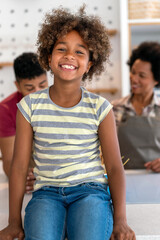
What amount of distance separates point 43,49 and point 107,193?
501mm

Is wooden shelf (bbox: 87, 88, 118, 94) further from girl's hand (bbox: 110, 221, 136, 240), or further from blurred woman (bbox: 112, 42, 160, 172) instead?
girl's hand (bbox: 110, 221, 136, 240)

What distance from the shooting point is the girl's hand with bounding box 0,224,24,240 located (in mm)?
778

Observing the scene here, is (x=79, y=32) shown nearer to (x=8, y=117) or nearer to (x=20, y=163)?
(x=20, y=163)

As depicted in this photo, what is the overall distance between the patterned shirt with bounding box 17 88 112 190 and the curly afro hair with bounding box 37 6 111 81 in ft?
0.58

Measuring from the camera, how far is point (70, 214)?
797 mm

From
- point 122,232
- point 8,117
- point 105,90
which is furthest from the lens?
point 105,90

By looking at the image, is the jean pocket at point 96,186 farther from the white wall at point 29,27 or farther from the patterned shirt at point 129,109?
the white wall at point 29,27

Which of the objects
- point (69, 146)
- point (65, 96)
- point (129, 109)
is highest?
point (65, 96)

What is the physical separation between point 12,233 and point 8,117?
66cm

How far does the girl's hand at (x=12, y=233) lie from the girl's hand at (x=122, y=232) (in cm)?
24

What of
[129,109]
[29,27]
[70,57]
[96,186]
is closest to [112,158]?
[96,186]

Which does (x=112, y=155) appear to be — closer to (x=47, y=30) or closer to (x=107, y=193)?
(x=107, y=193)

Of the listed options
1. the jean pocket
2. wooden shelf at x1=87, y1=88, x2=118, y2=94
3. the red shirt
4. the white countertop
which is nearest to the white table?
the white countertop

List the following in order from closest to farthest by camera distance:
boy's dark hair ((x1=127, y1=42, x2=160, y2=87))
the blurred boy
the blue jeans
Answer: the blue jeans < the blurred boy < boy's dark hair ((x1=127, y1=42, x2=160, y2=87))
